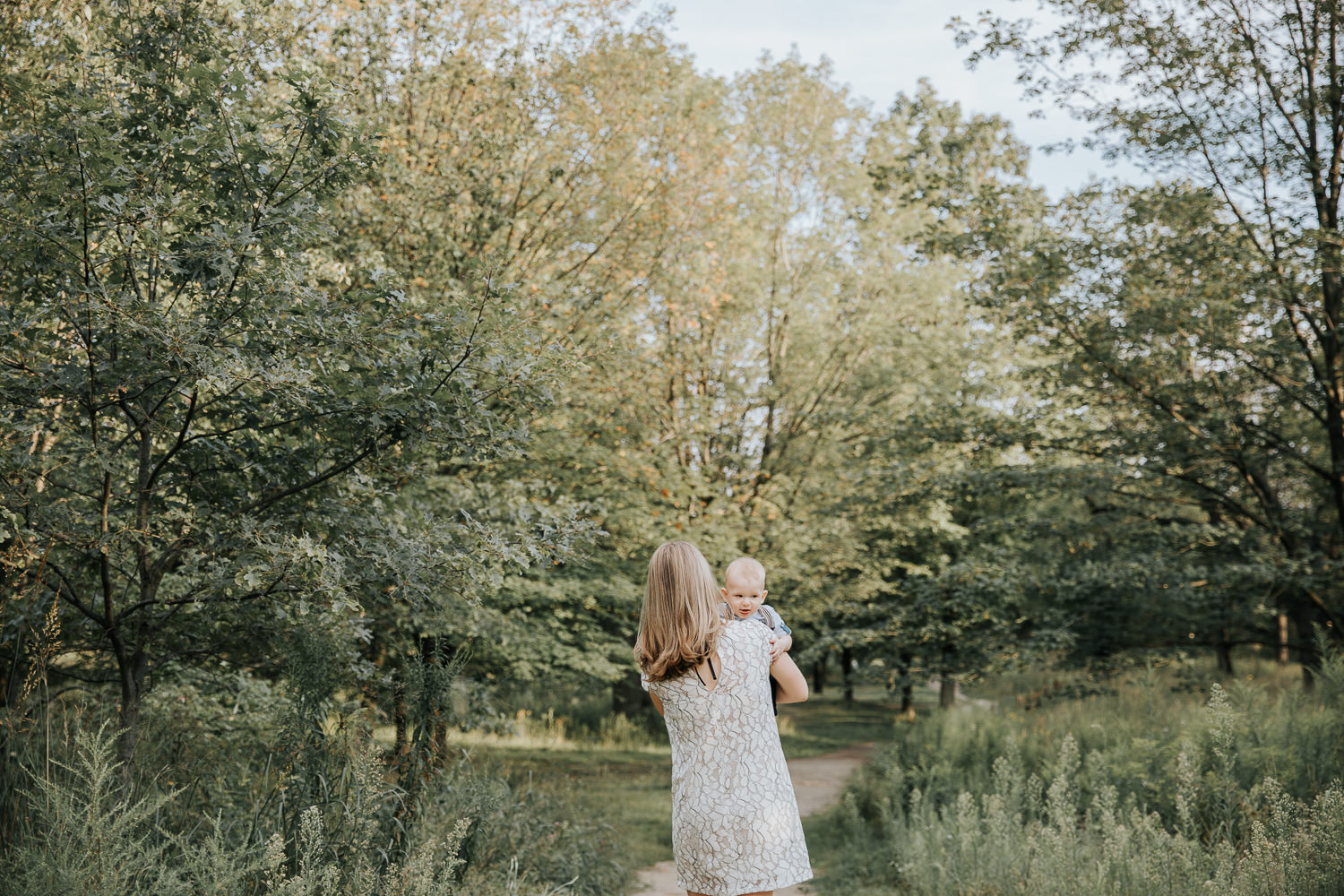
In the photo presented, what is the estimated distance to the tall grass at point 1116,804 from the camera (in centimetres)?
454

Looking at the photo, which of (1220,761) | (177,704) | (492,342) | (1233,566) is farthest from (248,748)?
(1233,566)

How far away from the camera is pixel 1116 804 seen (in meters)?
6.83

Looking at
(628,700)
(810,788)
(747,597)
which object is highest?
(747,597)

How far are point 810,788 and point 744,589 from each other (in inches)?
401

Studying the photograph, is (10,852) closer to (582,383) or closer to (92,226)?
(92,226)

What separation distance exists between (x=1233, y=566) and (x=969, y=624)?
2.86 metres

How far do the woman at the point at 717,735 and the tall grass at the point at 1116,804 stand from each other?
227 centimetres

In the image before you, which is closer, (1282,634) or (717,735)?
(717,735)

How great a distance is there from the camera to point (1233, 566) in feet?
30.8

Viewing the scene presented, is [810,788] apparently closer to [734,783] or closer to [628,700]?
[628,700]

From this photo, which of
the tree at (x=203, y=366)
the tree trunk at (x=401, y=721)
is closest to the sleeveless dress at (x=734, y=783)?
the tree at (x=203, y=366)

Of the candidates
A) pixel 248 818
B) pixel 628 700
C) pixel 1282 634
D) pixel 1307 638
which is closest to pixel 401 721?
pixel 248 818

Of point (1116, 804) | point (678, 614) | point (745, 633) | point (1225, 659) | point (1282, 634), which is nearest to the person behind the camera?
point (678, 614)

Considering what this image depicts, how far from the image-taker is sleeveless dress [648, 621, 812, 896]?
10.7 ft
